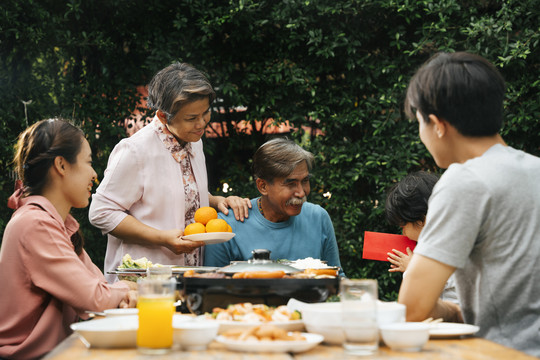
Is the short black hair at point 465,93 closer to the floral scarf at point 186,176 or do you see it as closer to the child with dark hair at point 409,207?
the child with dark hair at point 409,207

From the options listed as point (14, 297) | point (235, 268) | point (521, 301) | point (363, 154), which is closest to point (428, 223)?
point (521, 301)

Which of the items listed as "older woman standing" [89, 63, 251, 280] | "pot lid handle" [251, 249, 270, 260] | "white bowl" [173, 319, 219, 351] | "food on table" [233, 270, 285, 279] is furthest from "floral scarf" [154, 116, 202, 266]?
"white bowl" [173, 319, 219, 351]

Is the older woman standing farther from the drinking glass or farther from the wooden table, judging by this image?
the drinking glass

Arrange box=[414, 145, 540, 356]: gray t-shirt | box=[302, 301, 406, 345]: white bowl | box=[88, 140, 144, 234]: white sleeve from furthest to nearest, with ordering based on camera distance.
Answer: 1. box=[88, 140, 144, 234]: white sleeve
2. box=[414, 145, 540, 356]: gray t-shirt
3. box=[302, 301, 406, 345]: white bowl

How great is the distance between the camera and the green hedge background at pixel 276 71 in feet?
13.9

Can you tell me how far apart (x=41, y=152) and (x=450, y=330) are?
5.36 feet

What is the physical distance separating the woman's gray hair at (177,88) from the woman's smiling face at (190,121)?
22mm

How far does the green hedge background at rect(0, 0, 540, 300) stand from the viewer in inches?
167

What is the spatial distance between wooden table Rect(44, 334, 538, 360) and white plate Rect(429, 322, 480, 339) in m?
0.06

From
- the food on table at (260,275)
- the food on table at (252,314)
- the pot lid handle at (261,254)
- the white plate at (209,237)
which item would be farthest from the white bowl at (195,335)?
the white plate at (209,237)

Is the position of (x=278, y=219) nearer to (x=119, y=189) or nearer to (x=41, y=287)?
(x=119, y=189)

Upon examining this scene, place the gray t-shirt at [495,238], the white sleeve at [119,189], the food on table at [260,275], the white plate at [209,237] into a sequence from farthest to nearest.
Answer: the white sleeve at [119,189] < the white plate at [209,237] < the food on table at [260,275] < the gray t-shirt at [495,238]

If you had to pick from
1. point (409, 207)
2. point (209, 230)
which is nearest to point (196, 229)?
point (209, 230)

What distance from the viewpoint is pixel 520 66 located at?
13.4 feet
